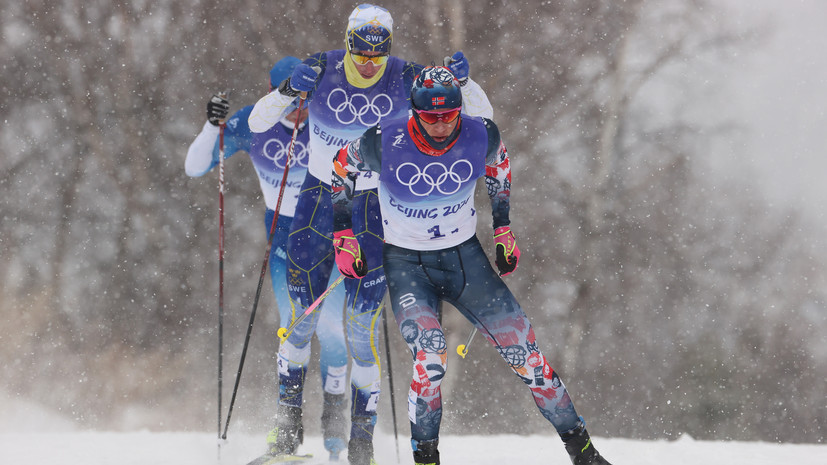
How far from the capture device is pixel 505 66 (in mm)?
15891

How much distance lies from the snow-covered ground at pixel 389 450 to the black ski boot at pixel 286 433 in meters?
0.25

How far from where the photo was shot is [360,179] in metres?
5.16

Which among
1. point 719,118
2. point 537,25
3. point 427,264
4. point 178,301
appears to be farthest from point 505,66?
A: point 427,264

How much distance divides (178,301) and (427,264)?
42.0ft

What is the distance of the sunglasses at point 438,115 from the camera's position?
4.14 metres

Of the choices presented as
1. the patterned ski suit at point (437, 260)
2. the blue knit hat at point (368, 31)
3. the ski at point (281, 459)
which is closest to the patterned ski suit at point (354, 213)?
the blue knit hat at point (368, 31)

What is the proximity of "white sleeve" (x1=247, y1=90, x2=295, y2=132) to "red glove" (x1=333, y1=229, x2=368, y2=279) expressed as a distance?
1.14 metres

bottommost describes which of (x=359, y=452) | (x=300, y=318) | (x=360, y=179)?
(x=359, y=452)

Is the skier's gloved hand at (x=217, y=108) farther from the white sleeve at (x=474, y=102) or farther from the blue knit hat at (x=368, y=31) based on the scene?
the white sleeve at (x=474, y=102)

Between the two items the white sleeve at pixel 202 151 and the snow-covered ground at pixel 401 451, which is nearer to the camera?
the snow-covered ground at pixel 401 451

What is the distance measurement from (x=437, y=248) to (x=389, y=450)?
2.47m

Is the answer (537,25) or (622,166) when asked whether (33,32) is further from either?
(622,166)

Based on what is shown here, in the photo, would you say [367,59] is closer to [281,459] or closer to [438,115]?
[438,115]

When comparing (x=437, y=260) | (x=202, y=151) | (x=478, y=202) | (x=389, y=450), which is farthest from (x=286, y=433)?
(x=478, y=202)
